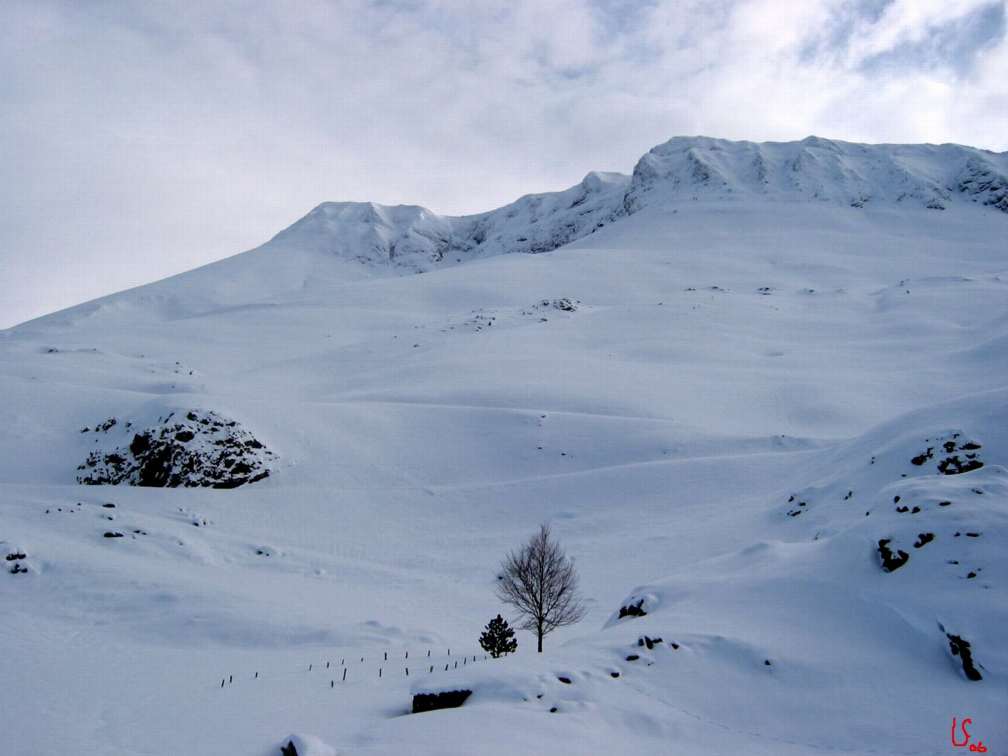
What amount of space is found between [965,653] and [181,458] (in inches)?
1299

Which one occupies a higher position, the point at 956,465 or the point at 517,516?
the point at 956,465

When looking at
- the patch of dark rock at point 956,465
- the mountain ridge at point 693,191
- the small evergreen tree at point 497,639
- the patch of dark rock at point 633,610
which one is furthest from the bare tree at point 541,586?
the mountain ridge at point 693,191

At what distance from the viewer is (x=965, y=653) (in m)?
12.0

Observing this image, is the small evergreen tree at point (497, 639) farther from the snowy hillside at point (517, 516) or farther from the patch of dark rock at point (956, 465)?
the patch of dark rock at point (956, 465)

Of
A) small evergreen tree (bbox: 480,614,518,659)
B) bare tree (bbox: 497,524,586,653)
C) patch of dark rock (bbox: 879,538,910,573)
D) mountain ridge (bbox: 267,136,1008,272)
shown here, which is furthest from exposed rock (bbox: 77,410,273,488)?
mountain ridge (bbox: 267,136,1008,272)

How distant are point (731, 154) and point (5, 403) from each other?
507 ft

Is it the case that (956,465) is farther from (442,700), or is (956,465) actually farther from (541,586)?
(442,700)

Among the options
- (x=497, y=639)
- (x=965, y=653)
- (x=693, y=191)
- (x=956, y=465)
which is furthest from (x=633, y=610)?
(x=693, y=191)

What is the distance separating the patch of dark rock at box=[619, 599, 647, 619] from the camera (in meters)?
16.8

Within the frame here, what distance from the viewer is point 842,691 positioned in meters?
11.9

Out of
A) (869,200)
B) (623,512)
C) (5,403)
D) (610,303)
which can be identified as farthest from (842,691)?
(869,200)

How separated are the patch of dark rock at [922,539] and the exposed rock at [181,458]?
2963cm

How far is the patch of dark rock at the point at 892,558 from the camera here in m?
14.8

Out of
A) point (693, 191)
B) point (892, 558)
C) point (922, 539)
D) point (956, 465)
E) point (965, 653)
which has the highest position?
point (693, 191)
